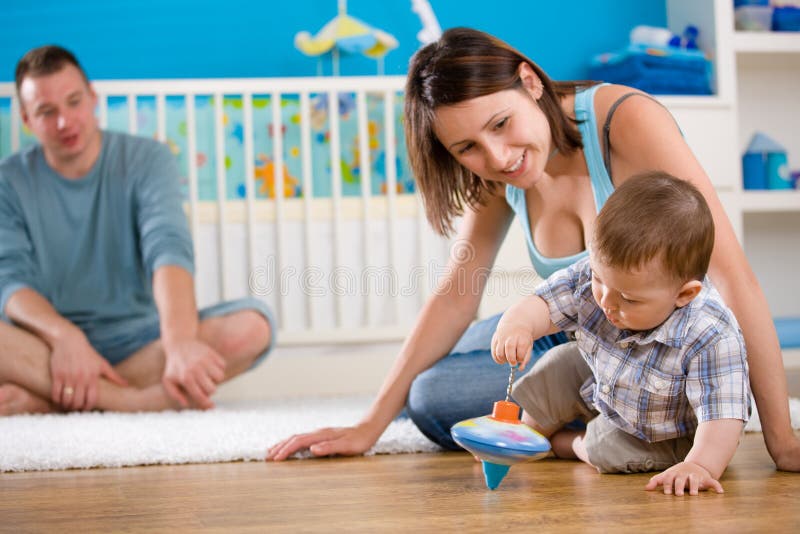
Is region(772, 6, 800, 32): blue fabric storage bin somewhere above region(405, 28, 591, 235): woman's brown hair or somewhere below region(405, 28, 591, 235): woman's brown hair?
above

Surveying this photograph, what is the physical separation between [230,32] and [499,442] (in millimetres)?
1942

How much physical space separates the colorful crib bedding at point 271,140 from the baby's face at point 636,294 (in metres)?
1.40

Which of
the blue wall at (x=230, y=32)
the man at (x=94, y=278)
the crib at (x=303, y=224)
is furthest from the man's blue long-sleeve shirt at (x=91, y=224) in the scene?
the blue wall at (x=230, y=32)

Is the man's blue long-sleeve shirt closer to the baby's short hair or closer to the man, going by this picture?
the man

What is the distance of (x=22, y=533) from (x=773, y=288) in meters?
2.37

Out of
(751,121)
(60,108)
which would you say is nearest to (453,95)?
(60,108)

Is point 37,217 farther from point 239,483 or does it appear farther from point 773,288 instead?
point 773,288

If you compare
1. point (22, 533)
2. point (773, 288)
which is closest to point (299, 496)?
point (22, 533)

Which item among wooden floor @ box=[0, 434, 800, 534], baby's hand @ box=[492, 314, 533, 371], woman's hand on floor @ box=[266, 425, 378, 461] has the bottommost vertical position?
woman's hand on floor @ box=[266, 425, 378, 461]

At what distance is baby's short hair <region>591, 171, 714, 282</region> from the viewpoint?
874 millimetres

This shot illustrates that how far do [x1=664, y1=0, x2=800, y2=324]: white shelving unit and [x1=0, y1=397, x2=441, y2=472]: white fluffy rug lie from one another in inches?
45.9

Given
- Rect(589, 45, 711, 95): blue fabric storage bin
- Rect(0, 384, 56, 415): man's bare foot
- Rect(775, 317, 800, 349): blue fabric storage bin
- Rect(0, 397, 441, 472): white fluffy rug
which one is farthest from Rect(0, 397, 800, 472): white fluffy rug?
Rect(589, 45, 711, 95): blue fabric storage bin

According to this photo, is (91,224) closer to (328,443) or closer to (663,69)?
(328,443)

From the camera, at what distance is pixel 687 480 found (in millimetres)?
875
